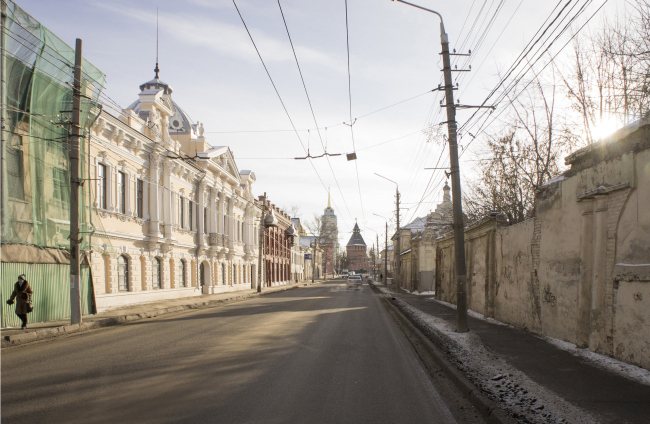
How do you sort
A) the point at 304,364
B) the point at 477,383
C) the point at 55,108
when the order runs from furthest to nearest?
1. the point at 55,108
2. the point at 304,364
3. the point at 477,383

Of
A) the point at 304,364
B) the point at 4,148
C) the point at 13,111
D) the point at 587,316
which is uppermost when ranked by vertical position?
Result: the point at 13,111

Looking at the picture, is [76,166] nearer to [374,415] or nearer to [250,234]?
[374,415]

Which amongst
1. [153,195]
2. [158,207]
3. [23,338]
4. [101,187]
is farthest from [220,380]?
[158,207]

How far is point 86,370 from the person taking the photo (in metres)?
7.99

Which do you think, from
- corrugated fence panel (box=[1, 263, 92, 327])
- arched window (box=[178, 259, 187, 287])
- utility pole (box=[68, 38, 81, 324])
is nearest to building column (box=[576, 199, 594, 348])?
utility pole (box=[68, 38, 81, 324])

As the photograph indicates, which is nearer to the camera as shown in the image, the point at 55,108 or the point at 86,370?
the point at 86,370

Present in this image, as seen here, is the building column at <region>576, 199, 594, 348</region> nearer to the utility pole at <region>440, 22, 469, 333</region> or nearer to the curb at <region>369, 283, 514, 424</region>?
the curb at <region>369, 283, 514, 424</region>

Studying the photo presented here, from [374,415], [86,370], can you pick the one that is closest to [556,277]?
[374,415]

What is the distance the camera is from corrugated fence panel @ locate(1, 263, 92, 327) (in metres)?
14.7

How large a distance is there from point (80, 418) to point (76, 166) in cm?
1123

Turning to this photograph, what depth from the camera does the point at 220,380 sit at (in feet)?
23.8

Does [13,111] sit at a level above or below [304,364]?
above

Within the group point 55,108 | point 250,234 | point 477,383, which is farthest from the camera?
point 250,234

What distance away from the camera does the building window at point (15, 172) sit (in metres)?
14.9
